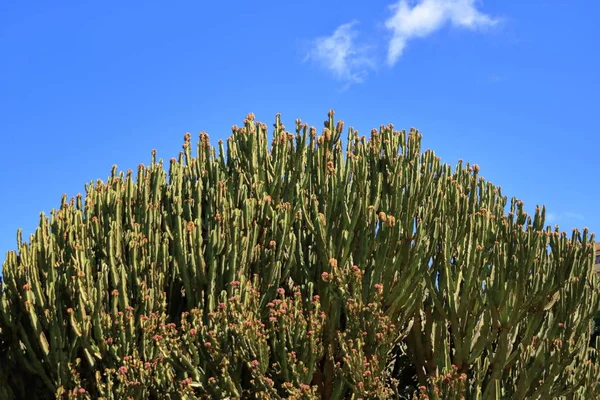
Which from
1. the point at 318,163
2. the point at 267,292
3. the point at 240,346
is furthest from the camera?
the point at 318,163

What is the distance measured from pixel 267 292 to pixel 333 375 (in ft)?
4.56

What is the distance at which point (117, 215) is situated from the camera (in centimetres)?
1015

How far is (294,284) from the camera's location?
10281 mm

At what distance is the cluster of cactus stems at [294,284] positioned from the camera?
28.7 ft

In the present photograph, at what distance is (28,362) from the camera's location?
399 inches

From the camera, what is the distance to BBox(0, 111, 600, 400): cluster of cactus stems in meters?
8.76

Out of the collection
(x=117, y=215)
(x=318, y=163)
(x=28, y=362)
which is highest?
(x=318, y=163)

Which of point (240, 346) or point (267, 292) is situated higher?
point (267, 292)

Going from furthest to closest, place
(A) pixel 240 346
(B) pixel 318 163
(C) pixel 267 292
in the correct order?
1. (B) pixel 318 163
2. (C) pixel 267 292
3. (A) pixel 240 346

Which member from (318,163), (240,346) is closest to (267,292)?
(240,346)

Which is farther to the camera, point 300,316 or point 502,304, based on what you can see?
point 502,304

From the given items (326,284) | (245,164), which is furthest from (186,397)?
(245,164)

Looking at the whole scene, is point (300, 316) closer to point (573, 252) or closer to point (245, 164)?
point (245, 164)

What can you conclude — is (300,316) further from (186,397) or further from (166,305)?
(166,305)
